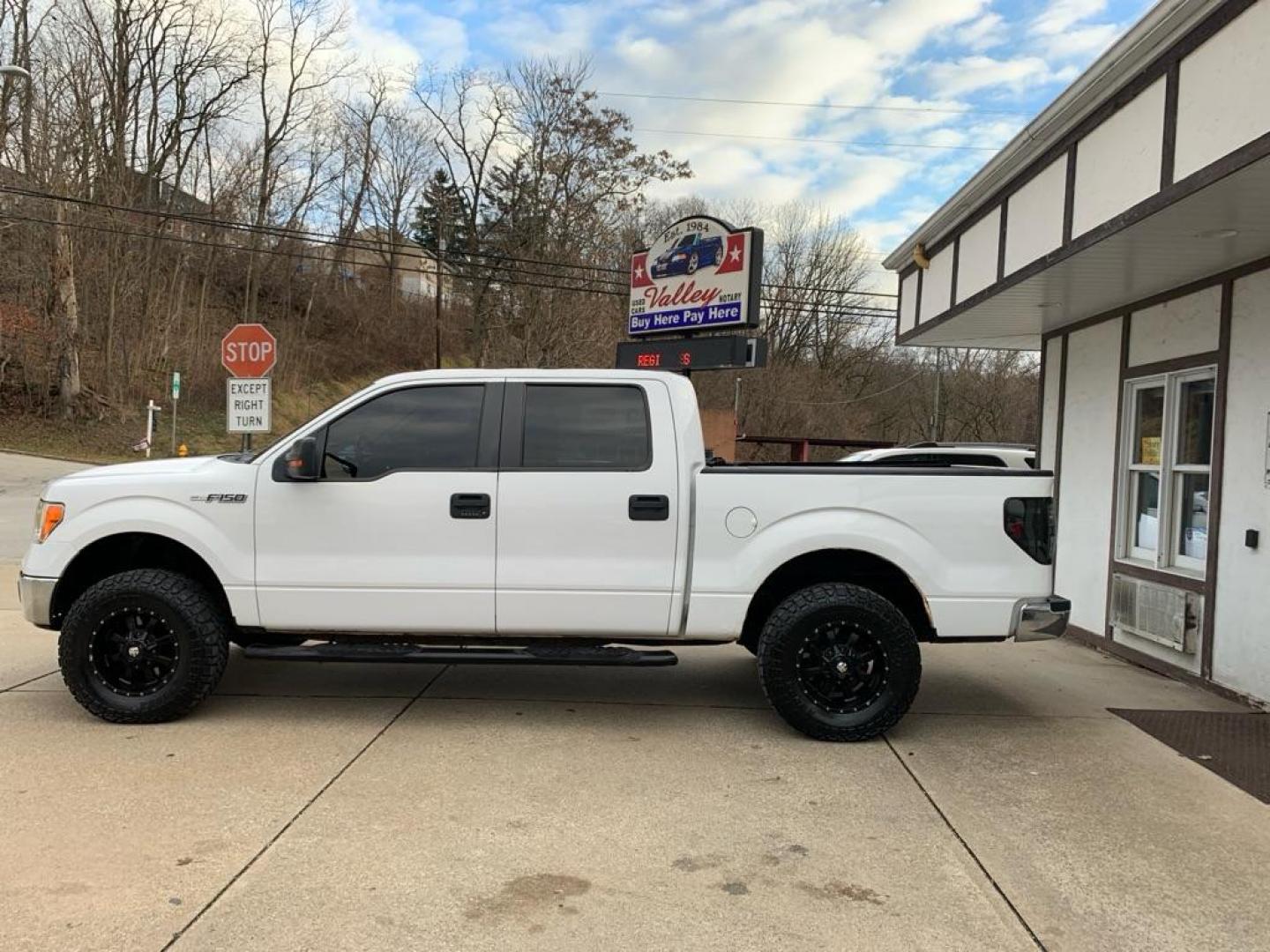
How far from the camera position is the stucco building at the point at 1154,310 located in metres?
4.68

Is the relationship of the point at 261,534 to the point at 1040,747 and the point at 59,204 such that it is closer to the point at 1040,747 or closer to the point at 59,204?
the point at 1040,747

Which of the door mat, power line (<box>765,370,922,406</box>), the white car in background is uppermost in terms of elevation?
power line (<box>765,370,922,406</box>)

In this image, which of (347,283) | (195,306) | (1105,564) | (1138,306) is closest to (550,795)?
(1105,564)

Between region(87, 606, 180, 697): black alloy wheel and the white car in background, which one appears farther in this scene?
the white car in background

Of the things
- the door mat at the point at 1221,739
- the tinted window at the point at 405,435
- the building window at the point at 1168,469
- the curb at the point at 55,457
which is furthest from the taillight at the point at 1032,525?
the curb at the point at 55,457

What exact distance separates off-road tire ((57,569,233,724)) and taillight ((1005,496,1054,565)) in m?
4.30

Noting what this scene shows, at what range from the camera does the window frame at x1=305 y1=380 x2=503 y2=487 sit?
15.9 ft

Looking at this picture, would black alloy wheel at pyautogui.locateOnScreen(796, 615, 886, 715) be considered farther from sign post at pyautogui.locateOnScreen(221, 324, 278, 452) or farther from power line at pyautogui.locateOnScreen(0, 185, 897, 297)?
power line at pyautogui.locateOnScreen(0, 185, 897, 297)

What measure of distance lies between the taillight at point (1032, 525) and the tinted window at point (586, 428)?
1.95m

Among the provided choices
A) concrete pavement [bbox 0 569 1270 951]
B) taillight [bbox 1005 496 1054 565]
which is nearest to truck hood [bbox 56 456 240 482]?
concrete pavement [bbox 0 569 1270 951]

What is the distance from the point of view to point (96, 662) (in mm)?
4828

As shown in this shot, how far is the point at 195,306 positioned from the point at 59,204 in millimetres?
10592

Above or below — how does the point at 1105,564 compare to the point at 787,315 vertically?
below

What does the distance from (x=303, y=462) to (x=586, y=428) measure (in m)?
1.51
